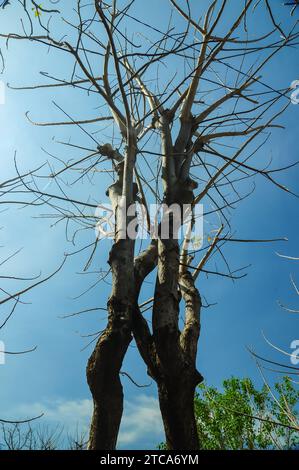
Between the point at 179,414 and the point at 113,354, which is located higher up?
the point at 113,354

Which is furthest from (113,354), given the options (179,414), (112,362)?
(179,414)

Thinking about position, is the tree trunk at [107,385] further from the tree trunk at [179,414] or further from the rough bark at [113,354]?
the tree trunk at [179,414]

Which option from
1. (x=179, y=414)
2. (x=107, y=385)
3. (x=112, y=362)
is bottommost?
(x=179, y=414)

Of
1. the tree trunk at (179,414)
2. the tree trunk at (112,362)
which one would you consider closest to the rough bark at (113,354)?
the tree trunk at (112,362)

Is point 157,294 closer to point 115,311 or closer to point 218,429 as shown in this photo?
point 115,311

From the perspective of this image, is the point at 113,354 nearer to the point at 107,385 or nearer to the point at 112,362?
the point at 112,362

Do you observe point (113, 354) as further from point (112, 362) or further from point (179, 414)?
point (179, 414)

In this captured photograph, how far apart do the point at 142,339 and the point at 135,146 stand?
4.26 ft

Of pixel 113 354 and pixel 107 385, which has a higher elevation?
pixel 113 354

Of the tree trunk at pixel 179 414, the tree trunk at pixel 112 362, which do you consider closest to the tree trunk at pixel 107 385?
the tree trunk at pixel 112 362

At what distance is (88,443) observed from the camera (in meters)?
1.85

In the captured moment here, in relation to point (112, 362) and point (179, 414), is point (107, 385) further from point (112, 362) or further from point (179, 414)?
point (179, 414)

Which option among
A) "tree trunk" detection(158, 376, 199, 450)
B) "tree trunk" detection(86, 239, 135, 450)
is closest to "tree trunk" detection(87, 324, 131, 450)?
"tree trunk" detection(86, 239, 135, 450)
